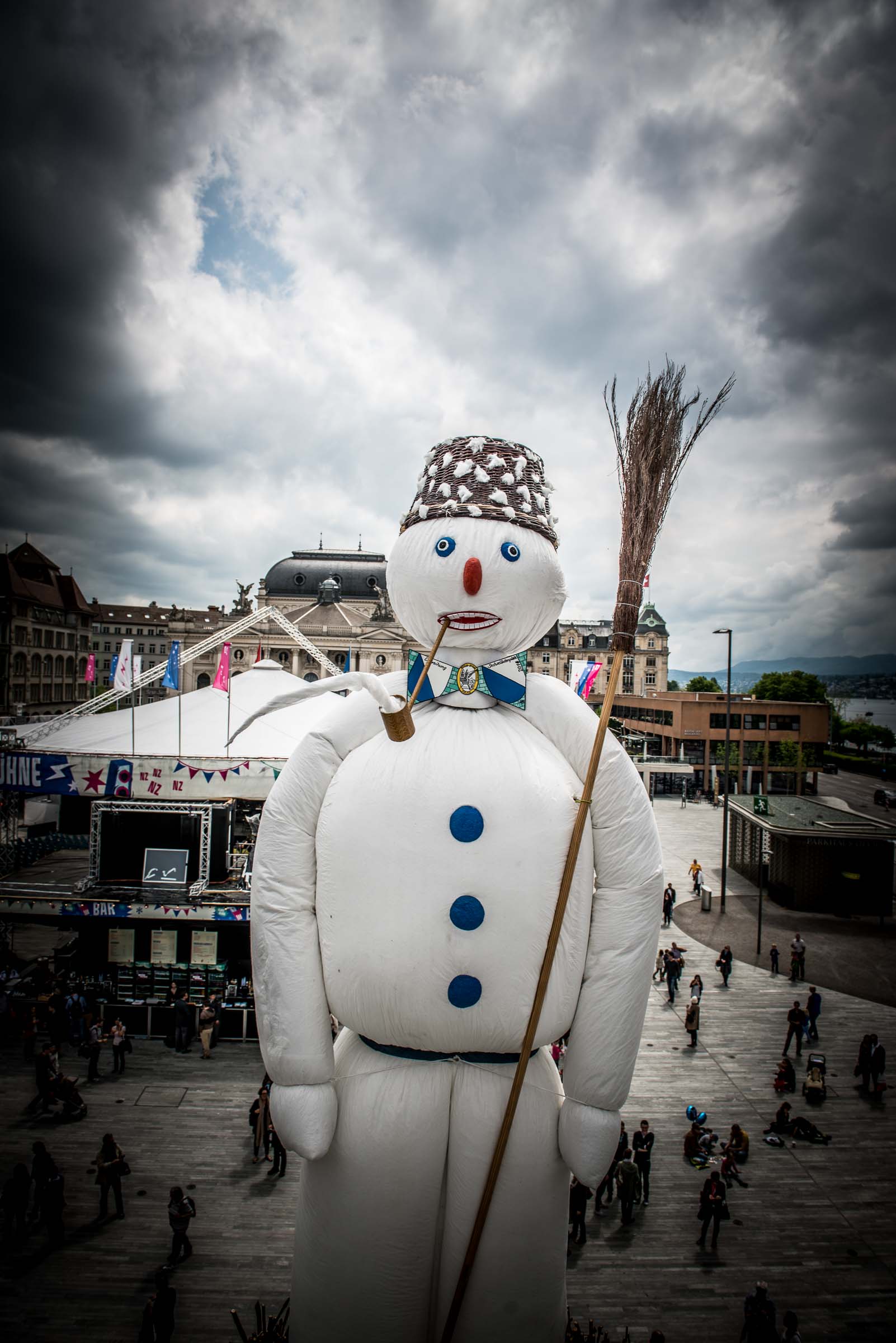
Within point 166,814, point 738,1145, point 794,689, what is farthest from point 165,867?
point 794,689

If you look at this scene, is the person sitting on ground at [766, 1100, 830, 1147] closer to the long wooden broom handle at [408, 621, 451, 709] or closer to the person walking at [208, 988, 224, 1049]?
the person walking at [208, 988, 224, 1049]

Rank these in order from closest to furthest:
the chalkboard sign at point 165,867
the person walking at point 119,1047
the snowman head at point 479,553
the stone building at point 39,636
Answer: the snowman head at point 479,553
the person walking at point 119,1047
the chalkboard sign at point 165,867
the stone building at point 39,636

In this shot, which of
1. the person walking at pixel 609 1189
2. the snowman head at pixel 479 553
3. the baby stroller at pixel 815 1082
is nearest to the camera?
the snowman head at pixel 479 553

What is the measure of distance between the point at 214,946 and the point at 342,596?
64306 mm

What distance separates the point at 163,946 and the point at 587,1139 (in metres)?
10.7

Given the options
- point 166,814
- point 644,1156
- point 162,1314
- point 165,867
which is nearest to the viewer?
point 162,1314

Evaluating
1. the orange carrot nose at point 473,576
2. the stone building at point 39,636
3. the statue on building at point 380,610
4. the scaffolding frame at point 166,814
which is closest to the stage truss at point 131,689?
the scaffolding frame at point 166,814

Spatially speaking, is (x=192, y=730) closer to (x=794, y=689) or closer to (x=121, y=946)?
(x=121, y=946)

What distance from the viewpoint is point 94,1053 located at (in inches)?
404

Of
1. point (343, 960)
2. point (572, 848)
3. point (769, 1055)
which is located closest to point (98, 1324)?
point (343, 960)

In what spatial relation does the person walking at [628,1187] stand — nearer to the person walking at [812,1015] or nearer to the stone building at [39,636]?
the person walking at [812,1015]

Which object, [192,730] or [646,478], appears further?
[192,730]

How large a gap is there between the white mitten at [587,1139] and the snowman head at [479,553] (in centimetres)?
257

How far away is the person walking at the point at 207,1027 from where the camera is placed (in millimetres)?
11156
